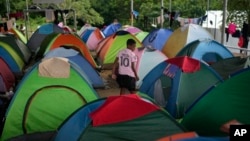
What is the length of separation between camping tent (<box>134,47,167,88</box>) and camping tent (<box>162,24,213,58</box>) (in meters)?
2.18

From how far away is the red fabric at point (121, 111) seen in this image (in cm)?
435

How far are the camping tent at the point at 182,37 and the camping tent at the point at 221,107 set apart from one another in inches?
266

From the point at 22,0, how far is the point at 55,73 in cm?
2742

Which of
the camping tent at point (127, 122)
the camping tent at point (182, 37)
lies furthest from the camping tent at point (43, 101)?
the camping tent at point (182, 37)

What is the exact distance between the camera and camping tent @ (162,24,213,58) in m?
11.9

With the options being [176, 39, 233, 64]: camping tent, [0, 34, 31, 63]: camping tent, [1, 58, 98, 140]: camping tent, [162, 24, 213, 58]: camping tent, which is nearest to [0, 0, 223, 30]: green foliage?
[162, 24, 213, 58]: camping tent

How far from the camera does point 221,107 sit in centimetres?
498

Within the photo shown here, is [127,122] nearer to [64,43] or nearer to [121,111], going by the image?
[121,111]

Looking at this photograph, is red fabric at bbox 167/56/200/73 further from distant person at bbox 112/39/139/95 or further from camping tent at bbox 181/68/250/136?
camping tent at bbox 181/68/250/136

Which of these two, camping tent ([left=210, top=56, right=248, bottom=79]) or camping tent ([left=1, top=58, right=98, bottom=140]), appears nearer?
camping tent ([left=1, top=58, right=98, bottom=140])

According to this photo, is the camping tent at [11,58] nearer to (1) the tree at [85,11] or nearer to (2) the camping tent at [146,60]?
(2) the camping tent at [146,60]

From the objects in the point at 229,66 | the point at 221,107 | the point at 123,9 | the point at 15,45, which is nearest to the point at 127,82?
the point at 229,66

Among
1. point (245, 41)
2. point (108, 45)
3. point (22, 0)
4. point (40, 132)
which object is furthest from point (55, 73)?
point (22, 0)

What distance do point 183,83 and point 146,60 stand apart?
3056mm
